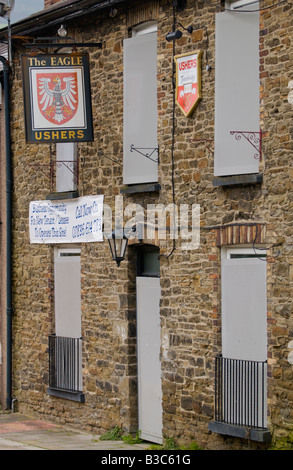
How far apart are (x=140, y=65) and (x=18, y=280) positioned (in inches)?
211

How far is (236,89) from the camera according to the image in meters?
13.0

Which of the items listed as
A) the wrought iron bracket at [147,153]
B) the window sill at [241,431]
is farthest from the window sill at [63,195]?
the window sill at [241,431]

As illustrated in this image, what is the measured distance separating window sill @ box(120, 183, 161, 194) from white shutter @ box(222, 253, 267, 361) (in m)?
1.84

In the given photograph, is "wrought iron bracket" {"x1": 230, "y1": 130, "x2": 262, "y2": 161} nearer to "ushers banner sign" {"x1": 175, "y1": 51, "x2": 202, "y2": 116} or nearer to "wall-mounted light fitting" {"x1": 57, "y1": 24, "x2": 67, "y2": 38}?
"ushers banner sign" {"x1": 175, "y1": 51, "x2": 202, "y2": 116}

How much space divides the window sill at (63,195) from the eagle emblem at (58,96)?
1520 millimetres

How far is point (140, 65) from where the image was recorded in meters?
14.9

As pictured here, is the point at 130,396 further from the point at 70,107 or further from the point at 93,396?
the point at 70,107

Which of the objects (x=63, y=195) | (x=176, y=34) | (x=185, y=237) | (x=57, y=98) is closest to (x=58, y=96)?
(x=57, y=98)

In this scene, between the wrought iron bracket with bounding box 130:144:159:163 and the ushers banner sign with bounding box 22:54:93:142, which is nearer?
the wrought iron bracket with bounding box 130:144:159:163

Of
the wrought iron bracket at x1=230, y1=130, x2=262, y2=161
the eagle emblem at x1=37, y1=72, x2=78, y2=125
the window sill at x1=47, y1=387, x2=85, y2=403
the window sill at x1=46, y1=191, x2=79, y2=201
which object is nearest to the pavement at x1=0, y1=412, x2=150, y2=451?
the window sill at x1=47, y1=387, x2=85, y2=403

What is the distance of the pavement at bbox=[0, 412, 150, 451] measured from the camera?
1441cm

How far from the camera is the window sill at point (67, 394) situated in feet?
53.1

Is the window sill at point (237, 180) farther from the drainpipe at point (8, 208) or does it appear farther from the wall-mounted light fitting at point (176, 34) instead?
the drainpipe at point (8, 208)
